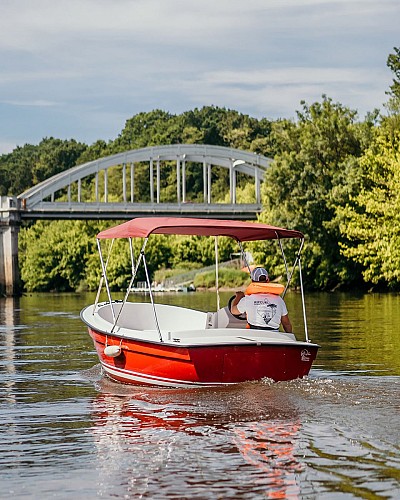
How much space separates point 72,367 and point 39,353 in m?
2.96

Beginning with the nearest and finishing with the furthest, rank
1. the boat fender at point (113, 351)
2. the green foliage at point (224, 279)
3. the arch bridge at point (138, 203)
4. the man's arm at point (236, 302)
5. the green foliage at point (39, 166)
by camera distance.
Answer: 1. the boat fender at point (113, 351)
2. the man's arm at point (236, 302)
3. the green foliage at point (224, 279)
4. the arch bridge at point (138, 203)
5. the green foliage at point (39, 166)

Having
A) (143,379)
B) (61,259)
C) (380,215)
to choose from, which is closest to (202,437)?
(143,379)

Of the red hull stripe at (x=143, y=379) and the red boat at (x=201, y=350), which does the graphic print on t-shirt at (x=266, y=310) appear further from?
the red hull stripe at (x=143, y=379)

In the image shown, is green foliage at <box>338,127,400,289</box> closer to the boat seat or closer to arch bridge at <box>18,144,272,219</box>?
arch bridge at <box>18,144,272,219</box>

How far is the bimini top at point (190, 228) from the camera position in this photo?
14703 millimetres

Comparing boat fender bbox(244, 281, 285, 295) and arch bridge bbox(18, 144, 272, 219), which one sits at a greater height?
arch bridge bbox(18, 144, 272, 219)

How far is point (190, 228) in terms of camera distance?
51.8 ft

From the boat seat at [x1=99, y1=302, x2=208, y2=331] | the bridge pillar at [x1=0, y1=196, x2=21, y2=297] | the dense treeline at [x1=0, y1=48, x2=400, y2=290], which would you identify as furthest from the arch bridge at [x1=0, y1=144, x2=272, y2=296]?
the boat seat at [x1=99, y1=302, x2=208, y2=331]

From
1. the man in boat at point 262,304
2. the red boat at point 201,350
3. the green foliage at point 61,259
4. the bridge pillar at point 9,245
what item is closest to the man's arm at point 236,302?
the red boat at point 201,350

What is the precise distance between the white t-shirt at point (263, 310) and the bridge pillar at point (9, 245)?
56.7m

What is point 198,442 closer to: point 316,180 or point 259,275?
point 259,275

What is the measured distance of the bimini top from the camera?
14703 millimetres

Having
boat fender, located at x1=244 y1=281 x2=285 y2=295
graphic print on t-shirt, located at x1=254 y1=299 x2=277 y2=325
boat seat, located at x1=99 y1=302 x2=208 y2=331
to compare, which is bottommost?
boat seat, located at x1=99 y1=302 x2=208 y2=331

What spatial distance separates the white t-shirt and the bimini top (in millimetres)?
1016
